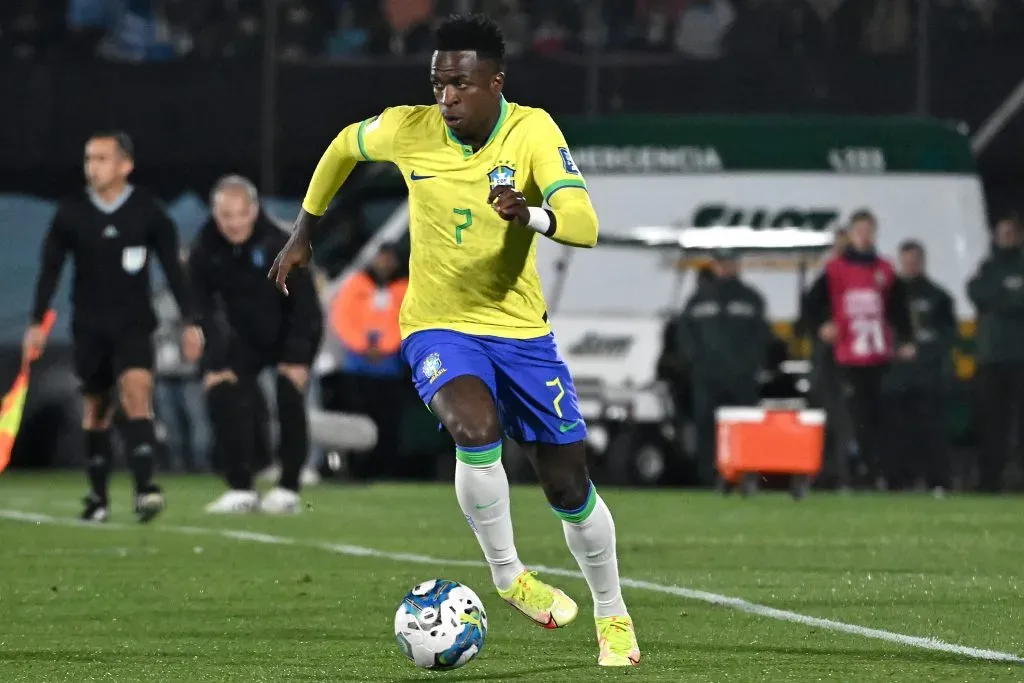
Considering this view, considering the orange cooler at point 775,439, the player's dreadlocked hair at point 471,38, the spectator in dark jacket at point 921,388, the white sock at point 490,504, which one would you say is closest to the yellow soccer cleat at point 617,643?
the white sock at point 490,504

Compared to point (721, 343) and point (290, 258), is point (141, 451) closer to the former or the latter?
point (721, 343)

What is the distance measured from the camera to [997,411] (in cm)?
1752

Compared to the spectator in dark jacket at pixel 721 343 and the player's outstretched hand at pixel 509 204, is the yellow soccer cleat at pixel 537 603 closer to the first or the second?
the player's outstretched hand at pixel 509 204

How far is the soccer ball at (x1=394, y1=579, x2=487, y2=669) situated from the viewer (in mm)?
6922

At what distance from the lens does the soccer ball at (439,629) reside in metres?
6.92

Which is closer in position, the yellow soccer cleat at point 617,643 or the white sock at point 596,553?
the yellow soccer cleat at point 617,643

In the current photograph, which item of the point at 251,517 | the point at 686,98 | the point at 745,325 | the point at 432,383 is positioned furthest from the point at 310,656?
the point at 686,98

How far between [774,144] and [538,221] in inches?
463

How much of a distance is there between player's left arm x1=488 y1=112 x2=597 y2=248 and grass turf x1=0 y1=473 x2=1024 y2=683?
1.28 metres

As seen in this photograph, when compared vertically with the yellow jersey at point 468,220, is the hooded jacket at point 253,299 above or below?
below

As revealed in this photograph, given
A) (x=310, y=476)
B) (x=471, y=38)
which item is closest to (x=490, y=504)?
(x=471, y=38)

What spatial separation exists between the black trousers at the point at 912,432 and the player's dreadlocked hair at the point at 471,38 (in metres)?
10.9

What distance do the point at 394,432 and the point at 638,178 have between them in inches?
107

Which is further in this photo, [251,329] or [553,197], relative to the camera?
[251,329]
